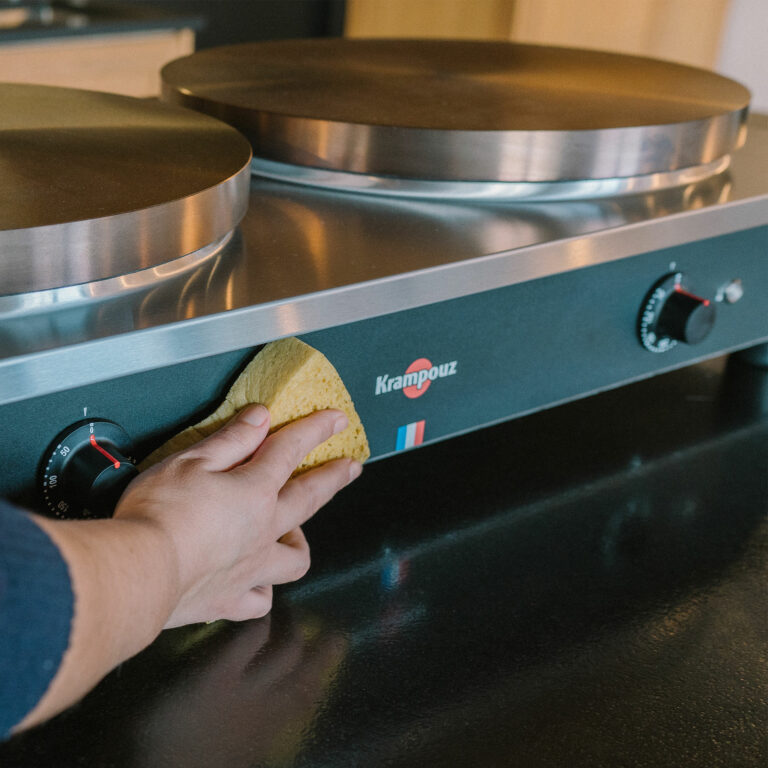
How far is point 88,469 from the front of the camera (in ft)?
1.68

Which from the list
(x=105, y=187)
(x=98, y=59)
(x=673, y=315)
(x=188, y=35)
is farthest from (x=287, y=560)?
(x=188, y=35)

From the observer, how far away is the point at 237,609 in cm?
58

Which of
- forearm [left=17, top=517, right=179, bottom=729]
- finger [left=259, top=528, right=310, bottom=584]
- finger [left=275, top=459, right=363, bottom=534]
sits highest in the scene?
forearm [left=17, top=517, right=179, bottom=729]

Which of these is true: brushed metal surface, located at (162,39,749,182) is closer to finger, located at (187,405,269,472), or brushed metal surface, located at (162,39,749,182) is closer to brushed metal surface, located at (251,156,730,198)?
brushed metal surface, located at (251,156,730,198)

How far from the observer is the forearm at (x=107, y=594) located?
0.40 m

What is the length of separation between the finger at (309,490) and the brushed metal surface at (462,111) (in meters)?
Result: 0.22

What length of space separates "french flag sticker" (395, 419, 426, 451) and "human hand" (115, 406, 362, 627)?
55 millimetres

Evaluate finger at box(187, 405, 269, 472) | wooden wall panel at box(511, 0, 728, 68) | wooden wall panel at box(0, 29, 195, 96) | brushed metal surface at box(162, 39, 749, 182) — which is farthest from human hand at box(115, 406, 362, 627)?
wooden wall panel at box(511, 0, 728, 68)

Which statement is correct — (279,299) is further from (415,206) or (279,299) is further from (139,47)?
(139,47)

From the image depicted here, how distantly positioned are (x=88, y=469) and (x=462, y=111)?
1.31 feet

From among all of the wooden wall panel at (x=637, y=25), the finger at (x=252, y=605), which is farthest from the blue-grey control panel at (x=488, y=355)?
the wooden wall panel at (x=637, y=25)

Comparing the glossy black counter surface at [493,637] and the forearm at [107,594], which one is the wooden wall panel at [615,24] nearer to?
the glossy black counter surface at [493,637]

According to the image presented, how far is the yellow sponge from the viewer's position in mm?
560

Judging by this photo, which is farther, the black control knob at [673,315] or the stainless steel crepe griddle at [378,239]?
the black control knob at [673,315]
